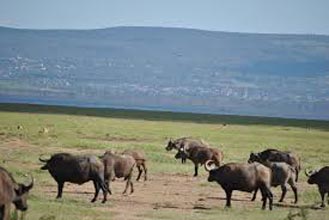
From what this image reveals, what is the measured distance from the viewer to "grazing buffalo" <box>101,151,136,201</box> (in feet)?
97.1

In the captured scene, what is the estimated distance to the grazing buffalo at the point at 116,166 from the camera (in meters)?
29.6

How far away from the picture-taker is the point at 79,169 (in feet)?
92.4

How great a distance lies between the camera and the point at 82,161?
2823cm

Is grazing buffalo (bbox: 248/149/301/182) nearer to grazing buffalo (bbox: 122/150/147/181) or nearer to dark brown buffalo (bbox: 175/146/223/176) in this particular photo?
dark brown buffalo (bbox: 175/146/223/176)

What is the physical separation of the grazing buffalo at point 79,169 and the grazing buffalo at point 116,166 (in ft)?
2.93

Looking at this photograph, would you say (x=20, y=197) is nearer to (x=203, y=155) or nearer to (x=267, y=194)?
(x=267, y=194)

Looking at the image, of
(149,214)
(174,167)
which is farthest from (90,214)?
(174,167)

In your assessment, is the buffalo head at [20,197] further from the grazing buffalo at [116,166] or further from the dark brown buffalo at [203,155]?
the dark brown buffalo at [203,155]

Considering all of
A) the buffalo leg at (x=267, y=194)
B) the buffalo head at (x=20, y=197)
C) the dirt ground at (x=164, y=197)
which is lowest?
the dirt ground at (x=164, y=197)

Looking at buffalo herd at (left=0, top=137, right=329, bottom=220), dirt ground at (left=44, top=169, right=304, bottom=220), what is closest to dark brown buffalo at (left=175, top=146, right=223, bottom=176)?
dirt ground at (left=44, top=169, right=304, bottom=220)

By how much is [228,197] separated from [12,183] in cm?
941

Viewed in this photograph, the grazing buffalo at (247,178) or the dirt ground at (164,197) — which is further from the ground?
the grazing buffalo at (247,178)

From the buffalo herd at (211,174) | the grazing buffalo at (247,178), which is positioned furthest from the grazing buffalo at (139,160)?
the grazing buffalo at (247,178)

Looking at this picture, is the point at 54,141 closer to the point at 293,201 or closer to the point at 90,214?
the point at 293,201
